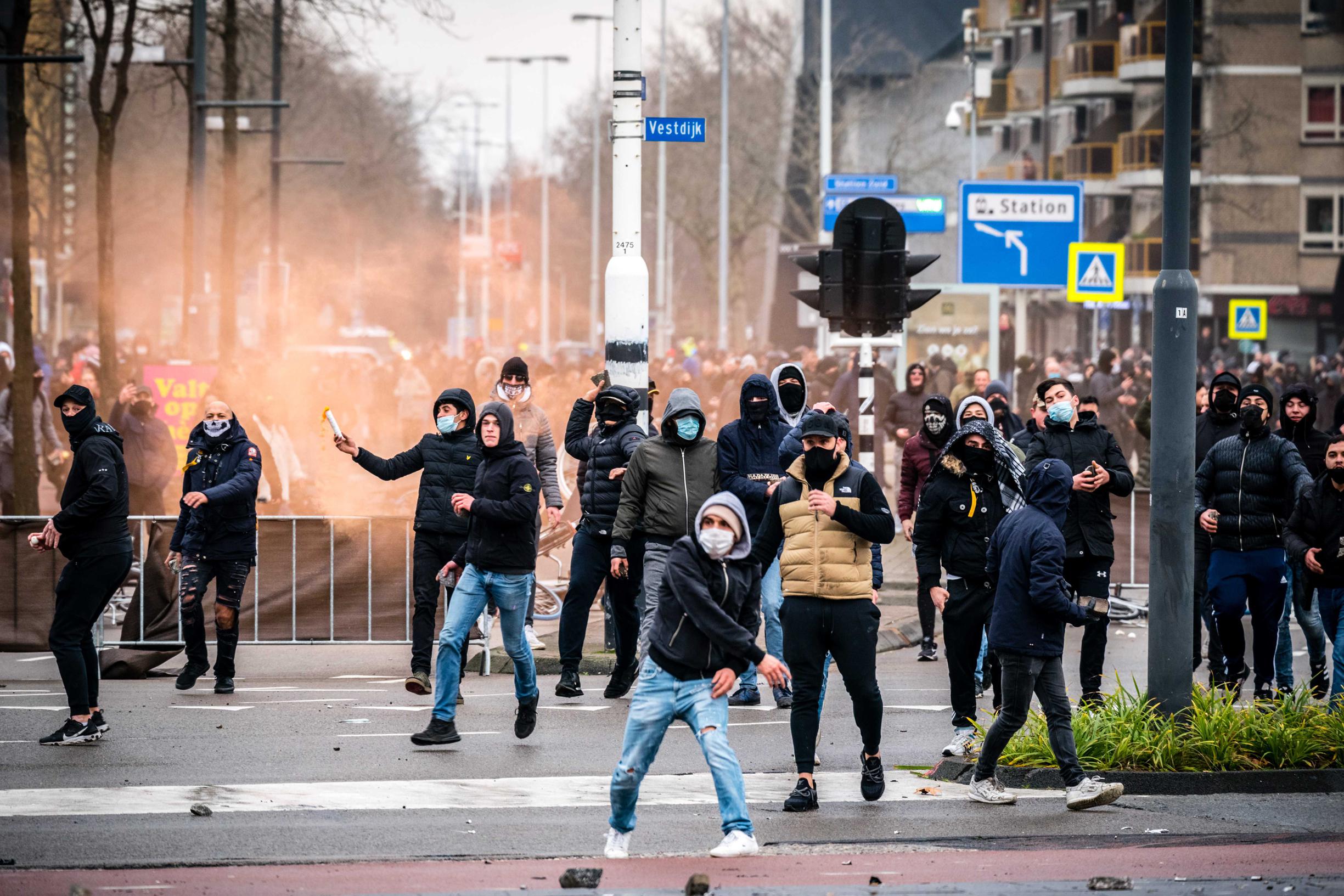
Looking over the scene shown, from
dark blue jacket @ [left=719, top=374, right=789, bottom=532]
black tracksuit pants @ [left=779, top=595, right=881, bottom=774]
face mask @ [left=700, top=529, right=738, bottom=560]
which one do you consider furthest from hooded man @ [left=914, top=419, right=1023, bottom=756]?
face mask @ [left=700, top=529, right=738, bottom=560]

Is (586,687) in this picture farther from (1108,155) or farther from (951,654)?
(1108,155)

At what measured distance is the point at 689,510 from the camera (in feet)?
33.8

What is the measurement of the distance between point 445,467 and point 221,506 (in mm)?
1649

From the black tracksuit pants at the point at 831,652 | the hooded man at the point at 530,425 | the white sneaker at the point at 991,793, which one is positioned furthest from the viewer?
the hooded man at the point at 530,425

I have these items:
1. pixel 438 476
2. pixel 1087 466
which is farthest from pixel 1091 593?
pixel 438 476

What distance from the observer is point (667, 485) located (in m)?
10.3

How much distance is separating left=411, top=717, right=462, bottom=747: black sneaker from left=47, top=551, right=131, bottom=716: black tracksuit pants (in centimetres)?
174

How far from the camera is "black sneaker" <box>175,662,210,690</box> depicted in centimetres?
1157

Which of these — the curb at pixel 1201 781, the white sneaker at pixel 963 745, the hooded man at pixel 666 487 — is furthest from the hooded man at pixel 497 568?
the curb at pixel 1201 781

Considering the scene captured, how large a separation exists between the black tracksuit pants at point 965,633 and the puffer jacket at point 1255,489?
2.13 metres

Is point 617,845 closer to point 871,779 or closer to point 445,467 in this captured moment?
point 871,779

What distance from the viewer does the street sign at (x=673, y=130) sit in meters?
11.9

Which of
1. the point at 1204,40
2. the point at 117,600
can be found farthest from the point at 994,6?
the point at 117,600

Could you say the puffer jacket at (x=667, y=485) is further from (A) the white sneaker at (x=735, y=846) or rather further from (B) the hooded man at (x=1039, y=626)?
(A) the white sneaker at (x=735, y=846)
